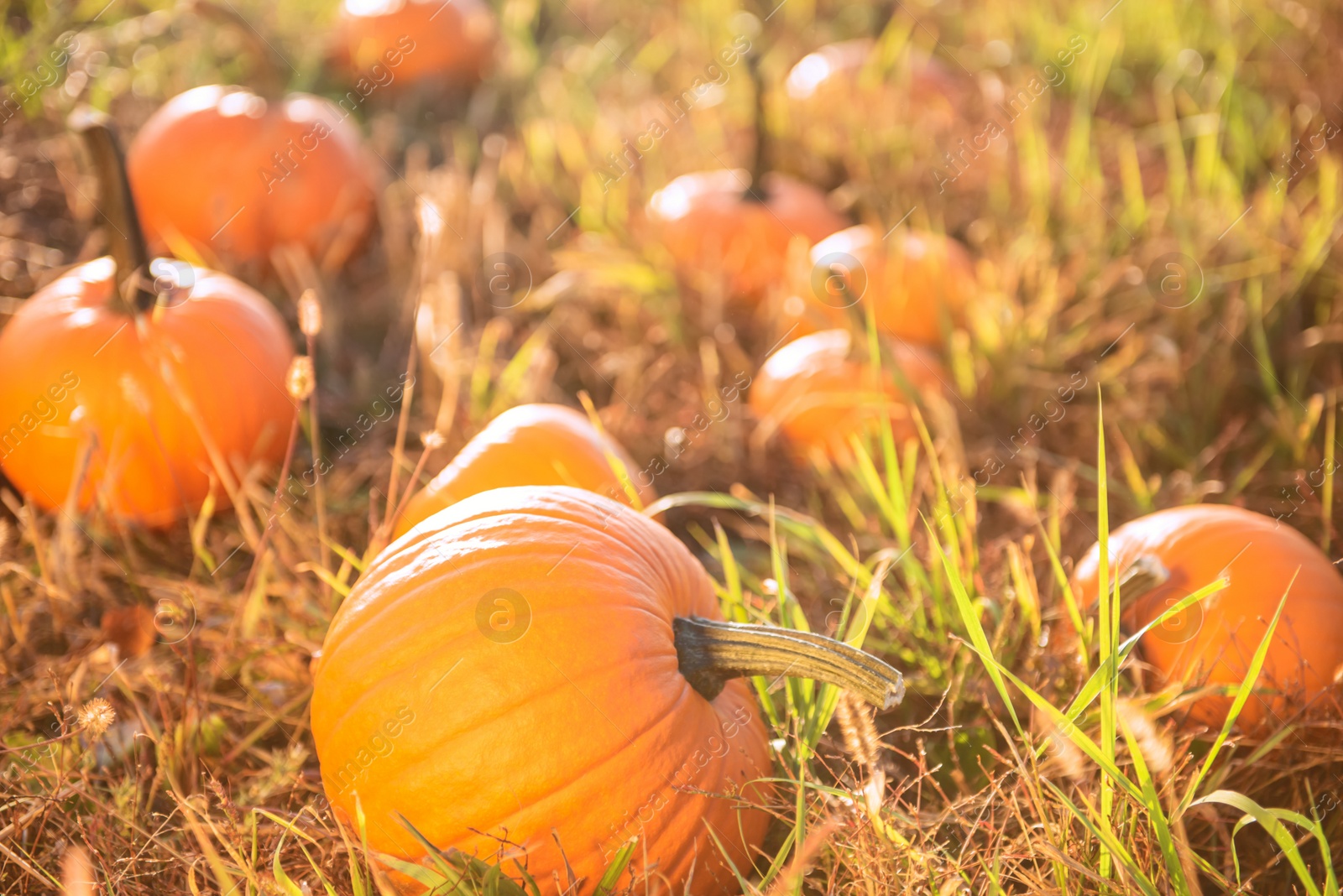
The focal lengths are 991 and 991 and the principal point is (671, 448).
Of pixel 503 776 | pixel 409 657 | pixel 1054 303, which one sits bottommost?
pixel 1054 303

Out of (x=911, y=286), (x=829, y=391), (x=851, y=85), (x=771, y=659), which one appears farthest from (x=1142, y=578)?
(x=851, y=85)

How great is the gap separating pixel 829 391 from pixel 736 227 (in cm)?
98

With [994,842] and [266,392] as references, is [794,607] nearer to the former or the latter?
[994,842]

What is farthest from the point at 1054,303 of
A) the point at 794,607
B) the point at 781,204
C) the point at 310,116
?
the point at 310,116

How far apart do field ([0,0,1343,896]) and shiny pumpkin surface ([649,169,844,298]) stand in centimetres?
12

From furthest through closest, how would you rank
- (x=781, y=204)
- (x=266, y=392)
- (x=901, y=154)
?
(x=901, y=154) → (x=781, y=204) → (x=266, y=392)

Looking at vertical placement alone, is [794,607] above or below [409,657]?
below

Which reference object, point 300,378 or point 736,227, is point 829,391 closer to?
point 736,227

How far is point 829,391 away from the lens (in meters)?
2.95

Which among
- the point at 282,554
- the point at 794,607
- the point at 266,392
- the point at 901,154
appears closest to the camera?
the point at 794,607

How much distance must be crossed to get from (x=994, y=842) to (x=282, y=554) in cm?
157

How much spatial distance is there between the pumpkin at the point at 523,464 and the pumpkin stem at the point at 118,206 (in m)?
Answer: 0.94

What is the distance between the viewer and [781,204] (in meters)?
3.75

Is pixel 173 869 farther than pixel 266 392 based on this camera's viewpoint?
No
